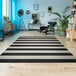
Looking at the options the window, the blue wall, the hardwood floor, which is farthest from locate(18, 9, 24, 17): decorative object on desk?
the hardwood floor

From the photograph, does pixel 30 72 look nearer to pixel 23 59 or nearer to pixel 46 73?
pixel 46 73

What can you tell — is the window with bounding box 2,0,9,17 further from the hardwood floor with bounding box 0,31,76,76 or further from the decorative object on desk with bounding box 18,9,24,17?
the hardwood floor with bounding box 0,31,76,76

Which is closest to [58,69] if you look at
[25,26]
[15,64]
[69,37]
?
[15,64]

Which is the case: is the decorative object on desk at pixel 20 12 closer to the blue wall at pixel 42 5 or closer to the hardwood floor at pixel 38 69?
the blue wall at pixel 42 5

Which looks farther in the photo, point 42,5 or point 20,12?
point 42,5

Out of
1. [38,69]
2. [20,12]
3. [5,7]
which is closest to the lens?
[38,69]

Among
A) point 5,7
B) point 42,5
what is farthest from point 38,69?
point 42,5

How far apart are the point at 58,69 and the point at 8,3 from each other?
826cm

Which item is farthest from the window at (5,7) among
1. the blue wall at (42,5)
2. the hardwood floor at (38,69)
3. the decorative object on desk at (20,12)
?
Answer: the hardwood floor at (38,69)

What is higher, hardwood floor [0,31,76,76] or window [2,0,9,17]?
window [2,0,9,17]

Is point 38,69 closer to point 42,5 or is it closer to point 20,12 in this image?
point 20,12

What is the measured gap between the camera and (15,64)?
3.06 metres

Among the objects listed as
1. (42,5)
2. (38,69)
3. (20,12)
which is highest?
(42,5)

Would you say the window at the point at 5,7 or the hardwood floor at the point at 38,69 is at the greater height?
the window at the point at 5,7
